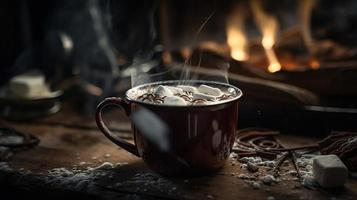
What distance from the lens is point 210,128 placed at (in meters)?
0.75

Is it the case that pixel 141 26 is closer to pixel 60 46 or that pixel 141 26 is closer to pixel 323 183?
pixel 60 46

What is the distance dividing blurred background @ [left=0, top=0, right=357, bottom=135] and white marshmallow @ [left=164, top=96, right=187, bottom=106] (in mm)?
354

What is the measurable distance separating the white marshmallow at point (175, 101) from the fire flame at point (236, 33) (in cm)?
71

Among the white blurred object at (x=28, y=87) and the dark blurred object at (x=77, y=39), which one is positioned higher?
the dark blurred object at (x=77, y=39)

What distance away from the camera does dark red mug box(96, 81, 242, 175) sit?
2.44ft

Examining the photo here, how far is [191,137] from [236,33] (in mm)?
828

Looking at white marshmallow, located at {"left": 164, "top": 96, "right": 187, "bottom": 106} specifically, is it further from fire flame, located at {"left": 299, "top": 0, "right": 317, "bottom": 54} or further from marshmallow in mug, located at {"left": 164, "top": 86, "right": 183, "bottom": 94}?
fire flame, located at {"left": 299, "top": 0, "right": 317, "bottom": 54}

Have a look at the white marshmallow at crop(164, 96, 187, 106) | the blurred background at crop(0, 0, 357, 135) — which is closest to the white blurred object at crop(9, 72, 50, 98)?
the blurred background at crop(0, 0, 357, 135)

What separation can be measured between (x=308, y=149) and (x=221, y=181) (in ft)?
0.80

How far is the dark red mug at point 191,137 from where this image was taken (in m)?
0.74

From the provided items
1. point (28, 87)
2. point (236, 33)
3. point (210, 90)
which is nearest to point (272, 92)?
point (210, 90)

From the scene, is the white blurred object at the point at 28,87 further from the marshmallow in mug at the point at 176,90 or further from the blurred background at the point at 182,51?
the marshmallow in mug at the point at 176,90

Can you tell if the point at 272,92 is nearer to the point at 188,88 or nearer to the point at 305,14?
the point at 188,88

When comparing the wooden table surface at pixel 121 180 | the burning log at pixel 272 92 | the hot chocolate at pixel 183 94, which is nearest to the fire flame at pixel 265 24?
the burning log at pixel 272 92
